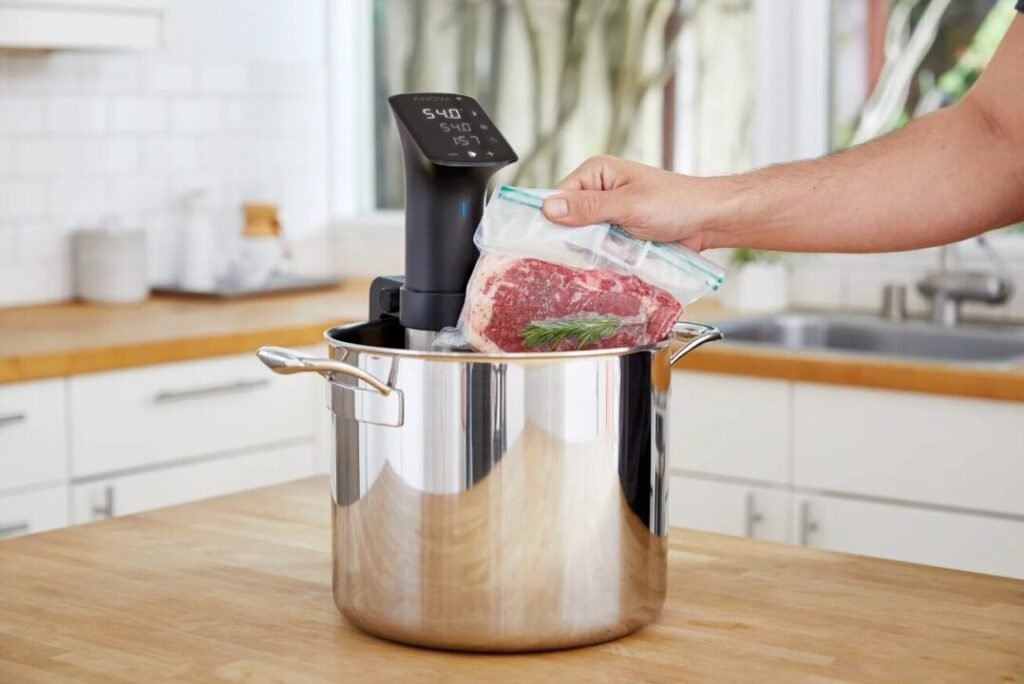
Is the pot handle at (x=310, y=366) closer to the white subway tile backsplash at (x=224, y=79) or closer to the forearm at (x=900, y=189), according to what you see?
the forearm at (x=900, y=189)

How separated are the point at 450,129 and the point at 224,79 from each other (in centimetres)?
274

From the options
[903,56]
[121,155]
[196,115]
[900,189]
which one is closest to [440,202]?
[900,189]

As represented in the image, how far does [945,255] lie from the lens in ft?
10.4

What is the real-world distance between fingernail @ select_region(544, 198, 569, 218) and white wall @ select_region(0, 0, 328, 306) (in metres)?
2.36

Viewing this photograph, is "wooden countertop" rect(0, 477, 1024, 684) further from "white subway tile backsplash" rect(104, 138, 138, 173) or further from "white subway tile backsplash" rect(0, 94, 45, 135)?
"white subway tile backsplash" rect(104, 138, 138, 173)

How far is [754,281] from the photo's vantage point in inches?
130

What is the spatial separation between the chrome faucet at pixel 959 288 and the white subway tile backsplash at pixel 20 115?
1.94 m

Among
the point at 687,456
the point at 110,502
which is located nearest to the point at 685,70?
the point at 687,456

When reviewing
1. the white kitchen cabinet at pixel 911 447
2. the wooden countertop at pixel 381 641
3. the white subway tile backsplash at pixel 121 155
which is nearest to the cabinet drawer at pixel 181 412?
the white subway tile backsplash at pixel 121 155

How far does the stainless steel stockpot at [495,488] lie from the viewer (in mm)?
1078

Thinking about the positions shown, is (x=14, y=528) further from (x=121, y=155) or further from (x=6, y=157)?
(x=121, y=155)

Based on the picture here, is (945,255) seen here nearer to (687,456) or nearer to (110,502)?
(687,456)

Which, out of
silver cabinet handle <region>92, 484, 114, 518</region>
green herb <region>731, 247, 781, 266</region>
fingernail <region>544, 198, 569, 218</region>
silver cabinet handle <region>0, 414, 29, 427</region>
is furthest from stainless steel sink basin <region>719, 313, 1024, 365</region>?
fingernail <region>544, 198, 569, 218</region>

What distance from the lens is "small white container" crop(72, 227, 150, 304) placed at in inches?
136
